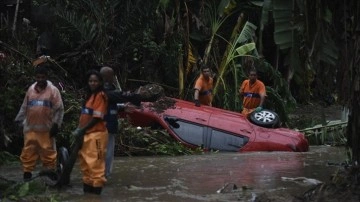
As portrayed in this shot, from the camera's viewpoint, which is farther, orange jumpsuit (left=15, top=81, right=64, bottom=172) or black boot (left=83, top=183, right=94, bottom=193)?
orange jumpsuit (left=15, top=81, right=64, bottom=172)

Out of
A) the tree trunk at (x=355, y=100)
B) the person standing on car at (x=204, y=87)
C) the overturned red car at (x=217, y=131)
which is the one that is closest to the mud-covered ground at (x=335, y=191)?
the tree trunk at (x=355, y=100)

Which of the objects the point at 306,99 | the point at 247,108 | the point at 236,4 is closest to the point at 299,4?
the point at 247,108

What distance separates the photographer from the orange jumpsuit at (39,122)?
7.83m

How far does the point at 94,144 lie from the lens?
704 cm

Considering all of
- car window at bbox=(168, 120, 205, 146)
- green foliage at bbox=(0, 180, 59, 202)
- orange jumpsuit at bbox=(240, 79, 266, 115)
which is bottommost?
green foliage at bbox=(0, 180, 59, 202)

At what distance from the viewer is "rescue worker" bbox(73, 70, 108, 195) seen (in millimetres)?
7004

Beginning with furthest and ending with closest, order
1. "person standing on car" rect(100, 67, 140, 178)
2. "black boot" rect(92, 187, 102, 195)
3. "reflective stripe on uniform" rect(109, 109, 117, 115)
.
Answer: "reflective stripe on uniform" rect(109, 109, 117, 115) < "person standing on car" rect(100, 67, 140, 178) < "black boot" rect(92, 187, 102, 195)

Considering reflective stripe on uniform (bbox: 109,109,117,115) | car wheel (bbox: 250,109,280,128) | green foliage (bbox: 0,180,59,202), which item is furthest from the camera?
car wheel (bbox: 250,109,280,128)

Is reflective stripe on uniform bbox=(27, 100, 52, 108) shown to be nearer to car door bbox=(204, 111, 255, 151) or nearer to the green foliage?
the green foliage

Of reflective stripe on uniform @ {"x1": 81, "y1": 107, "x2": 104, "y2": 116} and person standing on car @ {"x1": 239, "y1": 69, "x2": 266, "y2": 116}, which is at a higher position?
person standing on car @ {"x1": 239, "y1": 69, "x2": 266, "y2": 116}

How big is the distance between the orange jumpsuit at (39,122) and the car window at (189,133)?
140 inches

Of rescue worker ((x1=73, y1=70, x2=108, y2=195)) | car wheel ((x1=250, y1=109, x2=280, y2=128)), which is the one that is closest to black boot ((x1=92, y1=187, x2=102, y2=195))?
rescue worker ((x1=73, y1=70, x2=108, y2=195))

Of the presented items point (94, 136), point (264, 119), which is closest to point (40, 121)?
point (94, 136)

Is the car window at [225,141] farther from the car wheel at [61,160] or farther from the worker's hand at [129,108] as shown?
the car wheel at [61,160]
